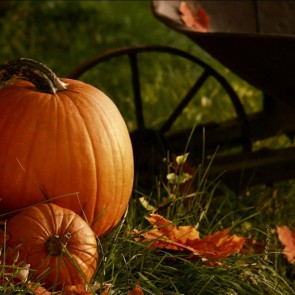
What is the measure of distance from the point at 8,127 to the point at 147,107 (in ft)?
6.23

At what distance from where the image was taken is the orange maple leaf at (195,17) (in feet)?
11.0

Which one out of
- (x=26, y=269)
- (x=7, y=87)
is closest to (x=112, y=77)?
(x=7, y=87)

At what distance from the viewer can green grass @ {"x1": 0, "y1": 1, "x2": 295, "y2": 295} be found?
7.85 ft

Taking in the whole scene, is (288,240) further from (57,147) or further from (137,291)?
(57,147)

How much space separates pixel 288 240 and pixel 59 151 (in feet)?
2.96

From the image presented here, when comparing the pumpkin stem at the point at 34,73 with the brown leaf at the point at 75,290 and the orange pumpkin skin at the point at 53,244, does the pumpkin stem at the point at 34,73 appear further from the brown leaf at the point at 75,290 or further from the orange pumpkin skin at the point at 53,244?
the brown leaf at the point at 75,290

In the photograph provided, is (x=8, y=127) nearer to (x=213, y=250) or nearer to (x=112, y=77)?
(x=213, y=250)

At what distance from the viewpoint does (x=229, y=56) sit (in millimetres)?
2949

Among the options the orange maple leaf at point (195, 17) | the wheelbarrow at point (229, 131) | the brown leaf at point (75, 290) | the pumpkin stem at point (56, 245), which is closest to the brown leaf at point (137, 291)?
the brown leaf at point (75, 290)

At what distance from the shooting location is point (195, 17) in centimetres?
346

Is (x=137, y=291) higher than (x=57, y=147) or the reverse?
the reverse

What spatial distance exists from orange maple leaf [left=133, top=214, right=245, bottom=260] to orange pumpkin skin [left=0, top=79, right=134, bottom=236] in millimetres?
163

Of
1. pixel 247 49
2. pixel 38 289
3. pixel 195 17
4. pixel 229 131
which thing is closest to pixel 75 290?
pixel 38 289

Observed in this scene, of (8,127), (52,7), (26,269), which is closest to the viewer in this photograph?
(26,269)
